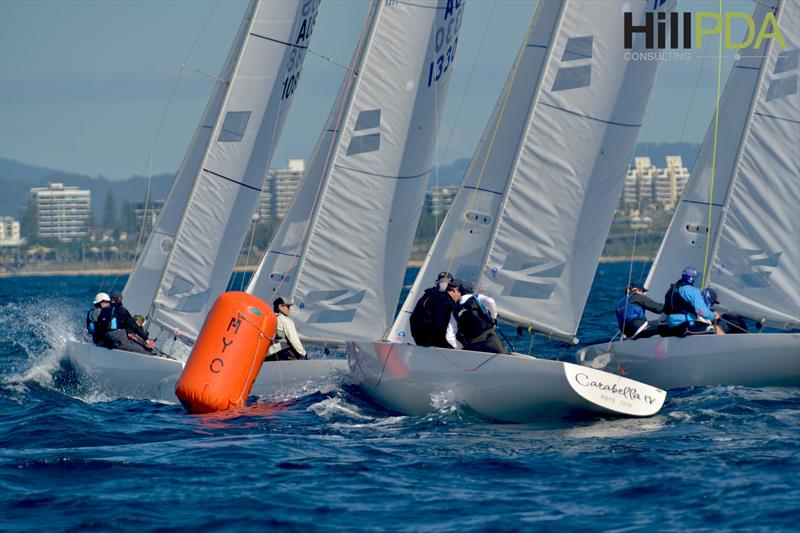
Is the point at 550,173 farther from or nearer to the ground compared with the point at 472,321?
farther from the ground

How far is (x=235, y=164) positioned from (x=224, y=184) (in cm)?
33

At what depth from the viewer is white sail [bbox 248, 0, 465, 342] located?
56.5 ft

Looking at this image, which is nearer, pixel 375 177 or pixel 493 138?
pixel 493 138

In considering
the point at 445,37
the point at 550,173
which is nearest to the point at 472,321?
the point at 550,173

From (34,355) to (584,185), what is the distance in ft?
31.3

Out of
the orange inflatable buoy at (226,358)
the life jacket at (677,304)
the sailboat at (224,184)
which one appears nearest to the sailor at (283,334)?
the orange inflatable buoy at (226,358)

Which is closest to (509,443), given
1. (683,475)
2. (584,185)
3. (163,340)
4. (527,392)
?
(527,392)

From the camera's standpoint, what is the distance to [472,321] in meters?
13.0

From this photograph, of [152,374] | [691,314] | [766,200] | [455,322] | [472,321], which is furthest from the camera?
[766,200]

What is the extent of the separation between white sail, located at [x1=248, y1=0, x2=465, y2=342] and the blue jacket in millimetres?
3829

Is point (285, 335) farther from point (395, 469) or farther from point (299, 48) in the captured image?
point (299, 48)

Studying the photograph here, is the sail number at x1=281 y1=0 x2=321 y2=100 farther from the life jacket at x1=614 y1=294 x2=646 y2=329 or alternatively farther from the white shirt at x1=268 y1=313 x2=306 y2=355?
the life jacket at x1=614 y1=294 x2=646 y2=329

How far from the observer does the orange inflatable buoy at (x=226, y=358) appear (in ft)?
44.6

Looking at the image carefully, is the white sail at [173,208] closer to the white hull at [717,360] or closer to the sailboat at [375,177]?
the sailboat at [375,177]
